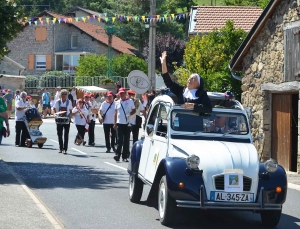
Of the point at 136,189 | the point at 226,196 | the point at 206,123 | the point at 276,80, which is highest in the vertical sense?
the point at 276,80

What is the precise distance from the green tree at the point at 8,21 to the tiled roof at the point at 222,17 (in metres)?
25.4

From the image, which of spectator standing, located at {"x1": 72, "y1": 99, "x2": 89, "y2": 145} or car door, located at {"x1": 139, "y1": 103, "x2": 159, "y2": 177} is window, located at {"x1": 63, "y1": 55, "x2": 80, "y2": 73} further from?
car door, located at {"x1": 139, "y1": 103, "x2": 159, "y2": 177}

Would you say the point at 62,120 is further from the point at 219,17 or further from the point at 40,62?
the point at 40,62

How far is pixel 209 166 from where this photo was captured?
31.9 ft

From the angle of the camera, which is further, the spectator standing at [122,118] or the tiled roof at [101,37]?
the tiled roof at [101,37]

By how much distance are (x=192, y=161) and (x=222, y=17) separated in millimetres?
34829

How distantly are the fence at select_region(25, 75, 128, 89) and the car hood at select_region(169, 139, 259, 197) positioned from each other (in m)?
50.2

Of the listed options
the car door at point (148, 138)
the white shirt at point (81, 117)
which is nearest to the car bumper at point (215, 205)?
the car door at point (148, 138)

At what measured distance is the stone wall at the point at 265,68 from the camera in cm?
2064

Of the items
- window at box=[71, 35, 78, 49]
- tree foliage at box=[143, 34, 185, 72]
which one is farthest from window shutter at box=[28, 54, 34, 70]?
tree foliage at box=[143, 34, 185, 72]

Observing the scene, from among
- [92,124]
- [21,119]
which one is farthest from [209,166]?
[92,124]

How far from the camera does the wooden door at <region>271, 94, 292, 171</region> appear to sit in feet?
67.2

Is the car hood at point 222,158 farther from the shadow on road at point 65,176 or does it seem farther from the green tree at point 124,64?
the green tree at point 124,64

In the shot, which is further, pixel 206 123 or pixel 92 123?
pixel 92 123
